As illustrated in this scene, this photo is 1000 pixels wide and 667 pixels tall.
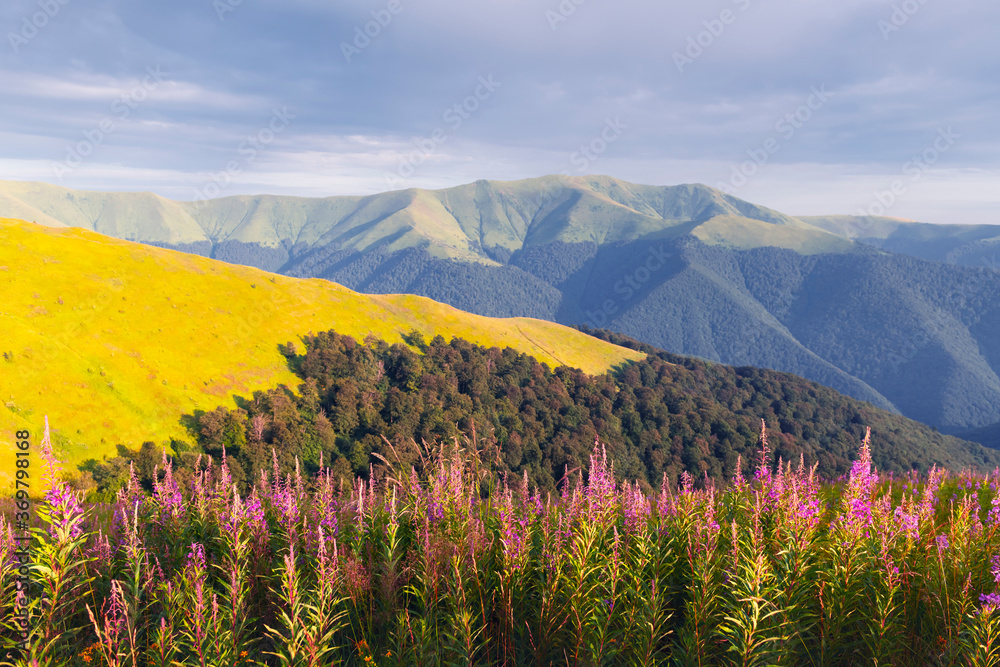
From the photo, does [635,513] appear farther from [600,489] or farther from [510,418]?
[510,418]

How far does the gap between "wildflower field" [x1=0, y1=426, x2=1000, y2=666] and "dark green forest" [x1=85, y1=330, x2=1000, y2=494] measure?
46924mm

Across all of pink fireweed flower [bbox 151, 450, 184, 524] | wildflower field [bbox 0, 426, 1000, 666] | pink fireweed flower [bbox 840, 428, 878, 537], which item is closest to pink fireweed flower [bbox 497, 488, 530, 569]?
wildflower field [bbox 0, 426, 1000, 666]

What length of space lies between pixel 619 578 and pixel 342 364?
91.2 m

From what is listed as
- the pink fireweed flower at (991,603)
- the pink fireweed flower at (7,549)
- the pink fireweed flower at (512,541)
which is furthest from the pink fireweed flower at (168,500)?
the pink fireweed flower at (991,603)

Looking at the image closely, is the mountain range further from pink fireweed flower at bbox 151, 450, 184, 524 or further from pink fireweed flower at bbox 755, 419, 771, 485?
pink fireweed flower at bbox 755, 419, 771, 485

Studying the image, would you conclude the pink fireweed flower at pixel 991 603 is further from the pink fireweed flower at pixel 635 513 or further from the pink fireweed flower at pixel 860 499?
the pink fireweed flower at pixel 635 513

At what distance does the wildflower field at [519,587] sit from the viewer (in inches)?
237

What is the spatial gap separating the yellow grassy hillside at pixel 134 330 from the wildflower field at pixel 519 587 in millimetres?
50881

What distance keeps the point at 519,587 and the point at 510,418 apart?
8934 cm

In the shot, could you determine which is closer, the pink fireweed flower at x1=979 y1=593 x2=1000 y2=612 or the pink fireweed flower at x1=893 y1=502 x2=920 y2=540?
the pink fireweed flower at x1=979 y1=593 x2=1000 y2=612

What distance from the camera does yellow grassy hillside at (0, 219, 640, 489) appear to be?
5525 centimetres

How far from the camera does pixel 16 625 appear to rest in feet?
18.8

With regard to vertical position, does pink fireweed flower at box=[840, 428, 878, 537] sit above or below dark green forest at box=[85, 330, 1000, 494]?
above

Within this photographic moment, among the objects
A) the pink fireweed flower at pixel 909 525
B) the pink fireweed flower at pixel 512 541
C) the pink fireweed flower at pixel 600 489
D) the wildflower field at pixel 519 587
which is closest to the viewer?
the wildflower field at pixel 519 587
